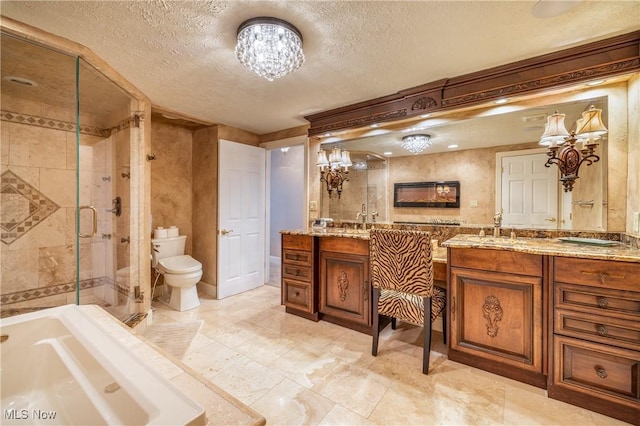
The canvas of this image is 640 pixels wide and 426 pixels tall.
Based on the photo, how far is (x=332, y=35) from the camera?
168 centimetres

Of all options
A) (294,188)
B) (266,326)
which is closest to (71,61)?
(266,326)

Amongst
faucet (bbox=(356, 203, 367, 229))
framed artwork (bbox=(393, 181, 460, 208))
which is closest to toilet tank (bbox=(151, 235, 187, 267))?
faucet (bbox=(356, 203, 367, 229))

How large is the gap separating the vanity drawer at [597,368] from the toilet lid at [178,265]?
3173mm

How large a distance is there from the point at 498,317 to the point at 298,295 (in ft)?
5.72

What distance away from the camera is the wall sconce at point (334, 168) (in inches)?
127

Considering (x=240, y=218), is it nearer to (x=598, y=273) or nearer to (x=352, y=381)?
(x=352, y=381)

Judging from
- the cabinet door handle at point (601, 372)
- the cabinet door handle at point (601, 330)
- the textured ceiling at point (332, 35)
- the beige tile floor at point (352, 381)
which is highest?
the textured ceiling at point (332, 35)

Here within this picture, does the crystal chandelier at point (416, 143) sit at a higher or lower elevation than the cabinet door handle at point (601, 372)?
higher

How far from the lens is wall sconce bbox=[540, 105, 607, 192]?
194 cm

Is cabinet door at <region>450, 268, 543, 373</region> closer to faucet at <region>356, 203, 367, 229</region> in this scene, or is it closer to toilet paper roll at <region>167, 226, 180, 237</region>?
faucet at <region>356, 203, 367, 229</region>

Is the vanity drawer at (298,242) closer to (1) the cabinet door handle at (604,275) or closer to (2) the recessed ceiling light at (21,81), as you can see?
(1) the cabinet door handle at (604,275)

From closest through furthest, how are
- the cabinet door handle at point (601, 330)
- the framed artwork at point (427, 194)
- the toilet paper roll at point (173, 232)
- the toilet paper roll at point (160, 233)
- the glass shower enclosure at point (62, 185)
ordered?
1. the cabinet door handle at point (601, 330)
2. the glass shower enclosure at point (62, 185)
3. the framed artwork at point (427, 194)
4. the toilet paper roll at point (160, 233)
5. the toilet paper roll at point (173, 232)

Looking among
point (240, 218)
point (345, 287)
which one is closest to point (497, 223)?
point (345, 287)

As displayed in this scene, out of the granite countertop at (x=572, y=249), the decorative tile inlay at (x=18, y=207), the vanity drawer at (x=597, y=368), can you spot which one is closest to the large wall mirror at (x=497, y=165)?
the granite countertop at (x=572, y=249)
